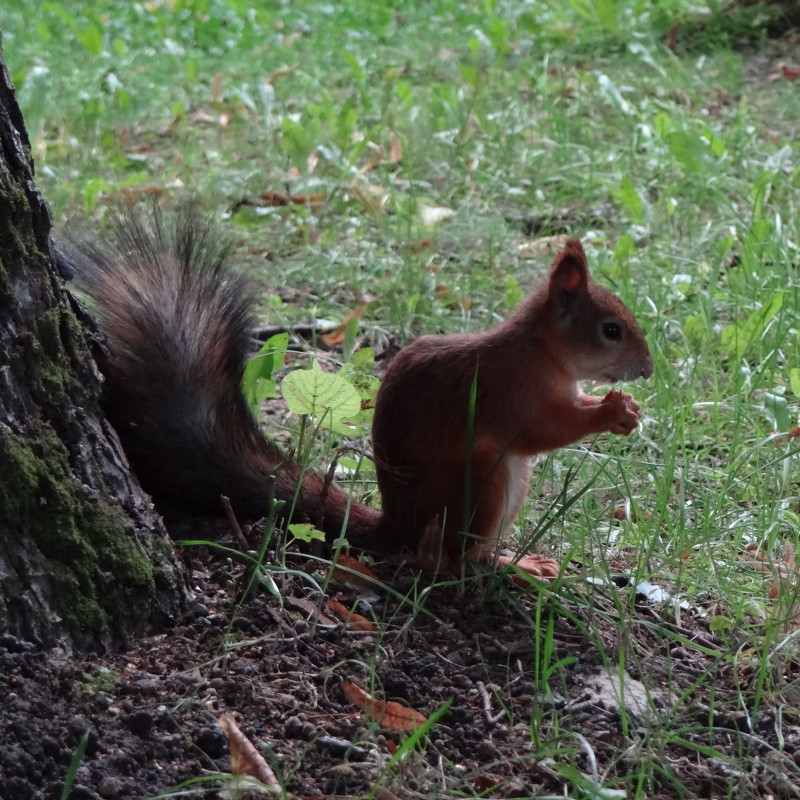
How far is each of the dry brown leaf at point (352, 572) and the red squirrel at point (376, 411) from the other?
65 millimetres

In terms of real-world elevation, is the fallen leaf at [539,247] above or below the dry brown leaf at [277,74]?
below

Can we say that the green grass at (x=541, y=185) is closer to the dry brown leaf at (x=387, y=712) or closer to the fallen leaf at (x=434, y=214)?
the fallen leaf at (x=434, y=214)

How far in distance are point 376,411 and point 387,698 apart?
1.90 ft

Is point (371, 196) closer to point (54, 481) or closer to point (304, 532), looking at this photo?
point (304, 532)

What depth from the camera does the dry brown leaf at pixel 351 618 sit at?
5.54ft

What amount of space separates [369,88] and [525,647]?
338 centimetres

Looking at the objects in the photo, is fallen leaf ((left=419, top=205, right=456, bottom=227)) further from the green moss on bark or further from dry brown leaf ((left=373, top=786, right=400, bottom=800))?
dry brown leaf ((left=373, top=786, right=400, bottom=800))

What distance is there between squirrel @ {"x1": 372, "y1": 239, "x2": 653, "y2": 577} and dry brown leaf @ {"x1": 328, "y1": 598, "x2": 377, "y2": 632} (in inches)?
9.2

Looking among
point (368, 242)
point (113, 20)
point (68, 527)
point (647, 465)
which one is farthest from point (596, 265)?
point (113, 20)

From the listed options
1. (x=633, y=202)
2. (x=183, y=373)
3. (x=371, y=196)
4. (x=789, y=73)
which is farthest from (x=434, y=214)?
(x=789, y=73)

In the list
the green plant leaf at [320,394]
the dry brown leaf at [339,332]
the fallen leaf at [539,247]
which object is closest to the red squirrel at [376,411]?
the green plant leaf at [320,394]

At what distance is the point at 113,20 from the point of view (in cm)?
562

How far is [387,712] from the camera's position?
4.87 feet

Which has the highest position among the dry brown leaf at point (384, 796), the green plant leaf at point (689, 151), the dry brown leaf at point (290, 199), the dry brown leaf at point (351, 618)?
the green plant leaf at point (689, 151)
